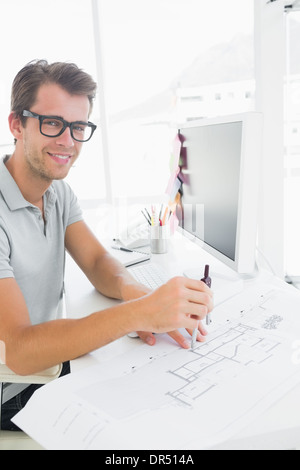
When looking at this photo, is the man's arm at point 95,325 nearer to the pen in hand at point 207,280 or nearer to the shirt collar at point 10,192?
the pen in hand at point 207,280

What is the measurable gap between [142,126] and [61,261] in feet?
5.99

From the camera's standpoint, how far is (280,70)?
2348 mm

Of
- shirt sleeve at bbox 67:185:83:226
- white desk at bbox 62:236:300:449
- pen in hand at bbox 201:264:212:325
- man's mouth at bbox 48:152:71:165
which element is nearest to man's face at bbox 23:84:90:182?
man's mouth at bbox 48:152:71:165

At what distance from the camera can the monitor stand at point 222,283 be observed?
3.44 ft

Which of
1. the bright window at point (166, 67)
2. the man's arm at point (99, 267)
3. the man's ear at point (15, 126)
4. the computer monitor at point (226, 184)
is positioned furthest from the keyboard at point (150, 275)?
the bright window at point (166, 67)

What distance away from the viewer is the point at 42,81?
3.94ft

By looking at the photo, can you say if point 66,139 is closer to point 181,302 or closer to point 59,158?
point 59,158

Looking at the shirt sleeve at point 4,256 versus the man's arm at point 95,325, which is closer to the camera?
the man's arm at point 95,325

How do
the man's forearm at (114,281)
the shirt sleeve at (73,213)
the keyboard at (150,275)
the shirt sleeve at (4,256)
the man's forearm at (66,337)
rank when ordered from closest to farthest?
the man's forearm at (66,337) → the shirt sleeve at (4,256) → the man's forearm at (114,281) → the keyboard at (150,275) → the shirt sleeve at (73,213)

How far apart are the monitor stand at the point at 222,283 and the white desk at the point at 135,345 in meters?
0.05

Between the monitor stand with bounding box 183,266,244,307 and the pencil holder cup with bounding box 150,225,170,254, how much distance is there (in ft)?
0.90

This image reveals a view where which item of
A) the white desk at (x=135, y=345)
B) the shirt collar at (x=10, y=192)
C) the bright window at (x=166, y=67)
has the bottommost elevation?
the white desk at (x=135, y=345)

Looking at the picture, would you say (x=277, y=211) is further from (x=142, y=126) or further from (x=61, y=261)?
(x=61, y=261)

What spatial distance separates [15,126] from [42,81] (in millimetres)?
169
